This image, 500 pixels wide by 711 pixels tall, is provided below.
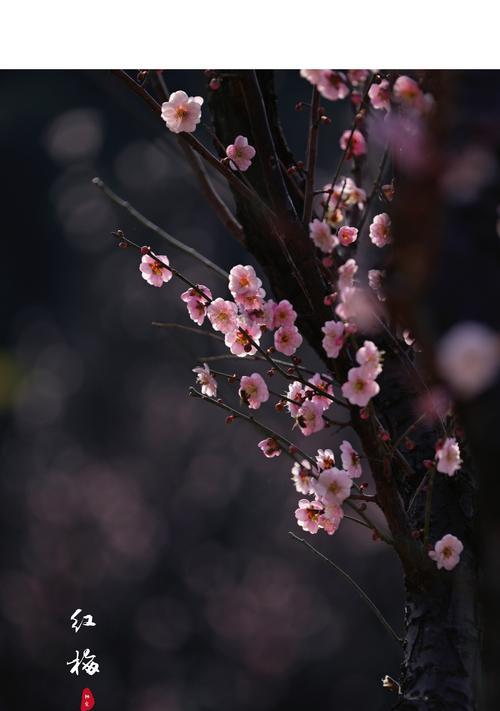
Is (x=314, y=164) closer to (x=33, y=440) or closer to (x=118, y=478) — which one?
(x=33, y=440)

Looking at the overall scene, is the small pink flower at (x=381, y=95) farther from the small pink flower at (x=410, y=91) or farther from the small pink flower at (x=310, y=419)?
the small pink flower at (x=310, y=419)

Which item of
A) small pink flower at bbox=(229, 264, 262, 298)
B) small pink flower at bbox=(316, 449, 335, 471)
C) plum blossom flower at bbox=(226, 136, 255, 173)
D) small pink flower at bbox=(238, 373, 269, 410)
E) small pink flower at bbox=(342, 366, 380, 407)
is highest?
plum blossom flower at bbox=(226, 136, 255, 173)

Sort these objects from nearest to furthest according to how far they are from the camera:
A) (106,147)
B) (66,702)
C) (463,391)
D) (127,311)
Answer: (463,391) → (66,702) → (106,147) → (127,311)

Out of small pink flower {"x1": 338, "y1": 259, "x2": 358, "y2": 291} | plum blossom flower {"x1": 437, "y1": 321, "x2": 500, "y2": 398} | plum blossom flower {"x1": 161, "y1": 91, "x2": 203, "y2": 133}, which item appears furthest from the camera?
plum blossom flower {"x1": 161, "y1": 91, "x2": 203, "y2": 133}

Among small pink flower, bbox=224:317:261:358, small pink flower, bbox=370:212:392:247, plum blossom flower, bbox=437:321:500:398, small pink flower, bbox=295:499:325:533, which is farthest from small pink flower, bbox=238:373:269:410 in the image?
plum blossom flower, bbox=437:321:500:398

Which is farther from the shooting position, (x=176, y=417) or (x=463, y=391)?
(x=176, y=417)

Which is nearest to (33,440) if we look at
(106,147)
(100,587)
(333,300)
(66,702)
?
(100,587)

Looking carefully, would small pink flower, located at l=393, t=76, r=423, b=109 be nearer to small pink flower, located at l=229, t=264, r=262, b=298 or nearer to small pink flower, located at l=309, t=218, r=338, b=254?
small pink flower, located at l=309, t=218, r=338, b=254
